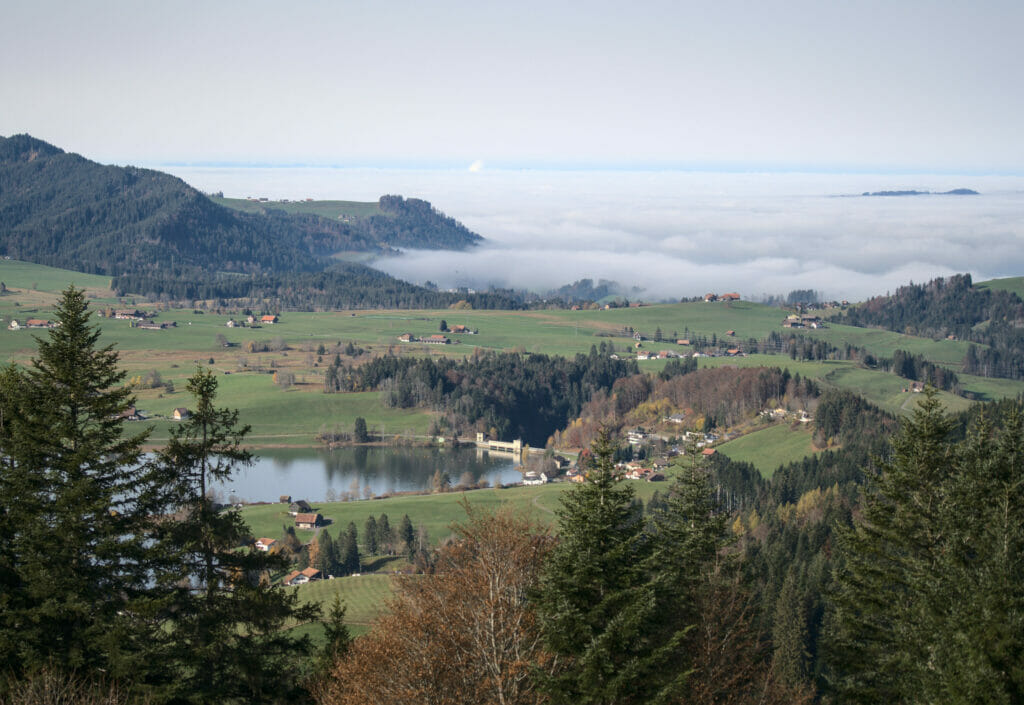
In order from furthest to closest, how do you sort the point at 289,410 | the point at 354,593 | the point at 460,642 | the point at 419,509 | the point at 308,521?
the point at 289,410, the point at 419,509, the point at 308,521, the point at 354,593, the point at 460,642

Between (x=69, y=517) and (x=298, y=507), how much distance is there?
5661cm

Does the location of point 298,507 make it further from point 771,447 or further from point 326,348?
point 326,348

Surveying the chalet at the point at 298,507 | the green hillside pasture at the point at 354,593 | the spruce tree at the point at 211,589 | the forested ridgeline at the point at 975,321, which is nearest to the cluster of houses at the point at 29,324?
the chalet at the point at 298,507

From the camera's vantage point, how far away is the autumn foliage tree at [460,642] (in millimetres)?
14688

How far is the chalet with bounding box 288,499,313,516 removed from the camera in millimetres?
70938

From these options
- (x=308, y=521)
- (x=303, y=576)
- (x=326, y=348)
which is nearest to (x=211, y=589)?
(x=303, y=576)

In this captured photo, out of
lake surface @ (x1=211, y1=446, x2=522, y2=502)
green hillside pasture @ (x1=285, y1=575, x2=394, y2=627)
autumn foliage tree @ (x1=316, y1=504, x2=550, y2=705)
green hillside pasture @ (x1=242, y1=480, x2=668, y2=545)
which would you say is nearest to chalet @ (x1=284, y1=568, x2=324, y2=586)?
green hillside pasture @ (x1=285, y1=575, x2=394, y2=627)

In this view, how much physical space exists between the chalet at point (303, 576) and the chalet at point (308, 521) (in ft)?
36.7

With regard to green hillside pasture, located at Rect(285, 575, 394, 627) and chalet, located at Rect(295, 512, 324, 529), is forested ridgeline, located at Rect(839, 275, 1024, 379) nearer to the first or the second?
chalet, located at Rect(295, 512, 324, 529)

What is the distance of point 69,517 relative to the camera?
54.6 feet

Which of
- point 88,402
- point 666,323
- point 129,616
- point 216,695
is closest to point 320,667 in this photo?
point 216,695

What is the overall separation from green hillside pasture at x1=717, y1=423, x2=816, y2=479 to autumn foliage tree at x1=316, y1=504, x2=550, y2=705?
70.5 m

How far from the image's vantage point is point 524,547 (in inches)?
712

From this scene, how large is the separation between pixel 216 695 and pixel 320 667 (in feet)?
7.49
